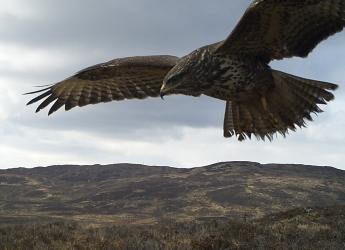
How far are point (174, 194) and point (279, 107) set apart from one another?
51196 millimetres

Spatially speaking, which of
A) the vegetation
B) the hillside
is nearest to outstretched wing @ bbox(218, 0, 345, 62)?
the vegetation

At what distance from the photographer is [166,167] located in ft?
301

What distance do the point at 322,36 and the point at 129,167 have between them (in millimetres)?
88030

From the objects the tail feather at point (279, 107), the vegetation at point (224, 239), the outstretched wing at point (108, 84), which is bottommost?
the vegetation at point (224, 239)

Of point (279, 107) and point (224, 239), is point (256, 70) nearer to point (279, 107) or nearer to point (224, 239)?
point (279, 107)

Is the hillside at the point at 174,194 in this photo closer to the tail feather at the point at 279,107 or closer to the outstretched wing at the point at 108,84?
the outstretched wing at the point at 108,84

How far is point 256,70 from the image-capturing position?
7262mm

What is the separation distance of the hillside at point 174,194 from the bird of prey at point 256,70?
26.5m

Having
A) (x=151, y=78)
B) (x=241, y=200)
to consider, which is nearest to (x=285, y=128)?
(x=151, y=78)

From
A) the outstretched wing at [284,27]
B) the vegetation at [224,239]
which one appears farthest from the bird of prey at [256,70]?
the vegetation at [224,239]

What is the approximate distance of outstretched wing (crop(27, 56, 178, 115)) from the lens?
883 centimetres

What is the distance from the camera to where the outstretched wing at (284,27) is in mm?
6310

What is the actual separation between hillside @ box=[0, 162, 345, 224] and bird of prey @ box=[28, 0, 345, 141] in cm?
2646

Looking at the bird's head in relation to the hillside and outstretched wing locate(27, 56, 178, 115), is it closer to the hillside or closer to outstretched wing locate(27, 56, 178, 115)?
outstretched wing locate(27, 56, 178, 115)
